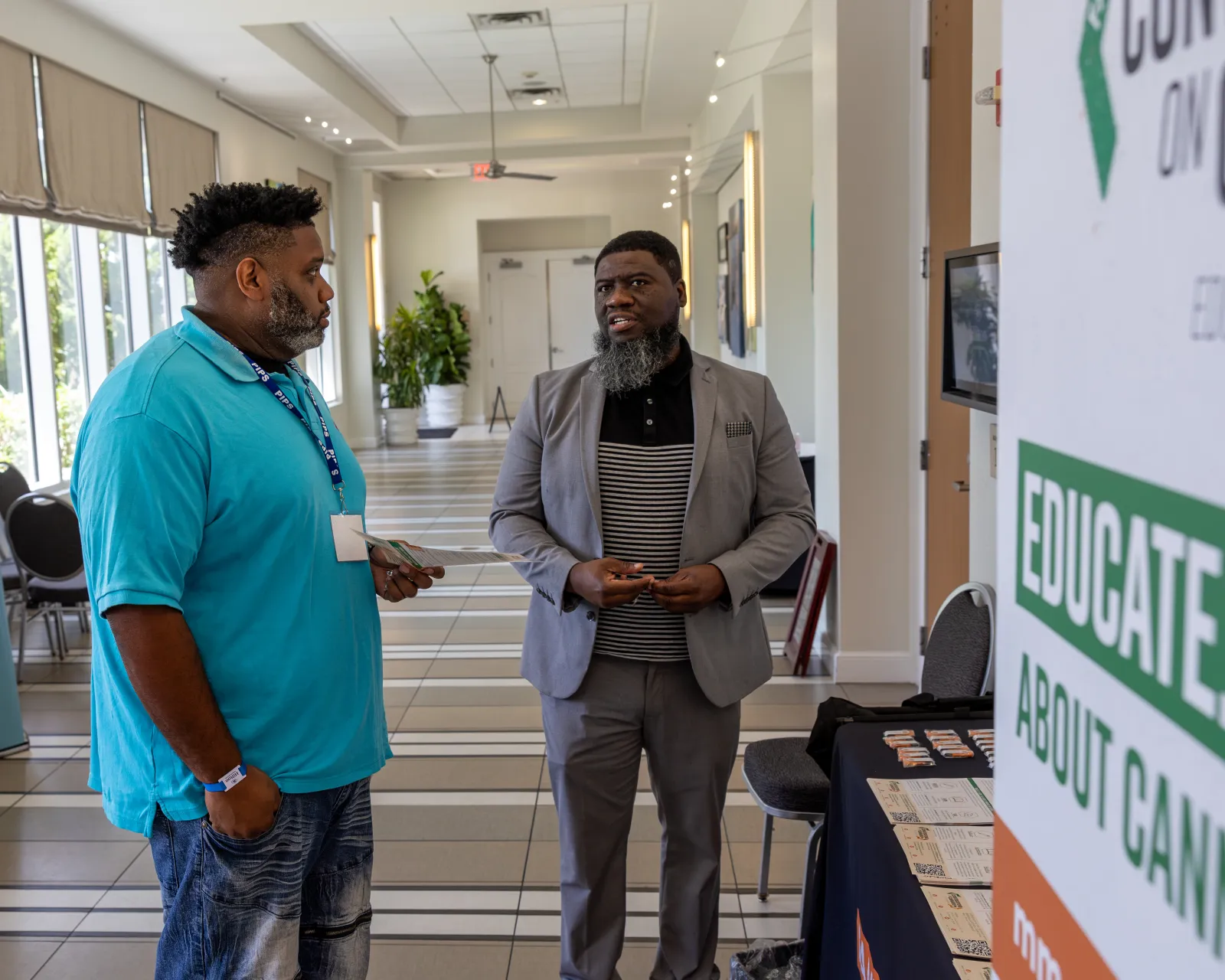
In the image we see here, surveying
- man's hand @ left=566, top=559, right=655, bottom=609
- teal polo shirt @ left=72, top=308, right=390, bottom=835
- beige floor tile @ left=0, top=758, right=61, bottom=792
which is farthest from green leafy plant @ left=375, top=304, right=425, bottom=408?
teal polo shirt @ left=72, top=308, right=390, bottom=835

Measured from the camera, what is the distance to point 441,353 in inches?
638

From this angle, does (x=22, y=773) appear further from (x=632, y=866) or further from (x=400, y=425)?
(x=400, y=425)

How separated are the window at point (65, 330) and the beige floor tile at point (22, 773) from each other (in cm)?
350

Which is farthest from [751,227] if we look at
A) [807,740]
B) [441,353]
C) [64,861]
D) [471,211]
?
[471,211]

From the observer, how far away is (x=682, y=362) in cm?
217

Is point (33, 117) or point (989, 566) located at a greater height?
point (33, 117)

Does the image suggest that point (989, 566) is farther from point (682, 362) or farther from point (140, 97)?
point (140, 97)

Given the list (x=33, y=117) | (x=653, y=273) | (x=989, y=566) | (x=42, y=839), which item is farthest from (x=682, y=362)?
(x=33, y=117)

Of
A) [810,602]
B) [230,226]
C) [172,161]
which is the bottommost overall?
[810,602]

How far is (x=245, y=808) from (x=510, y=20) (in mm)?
8351

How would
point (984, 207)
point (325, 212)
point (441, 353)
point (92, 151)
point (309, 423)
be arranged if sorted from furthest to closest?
point (441, 353) < point (325, 212) < point (92, 151) < point (984, 207) < point (309, 423)

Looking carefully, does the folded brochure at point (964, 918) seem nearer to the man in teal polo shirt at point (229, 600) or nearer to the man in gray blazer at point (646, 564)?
the man in gray blazer at point (646, 564)

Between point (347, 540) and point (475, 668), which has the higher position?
point (347, 540)

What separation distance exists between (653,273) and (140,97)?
7134 millimetres
